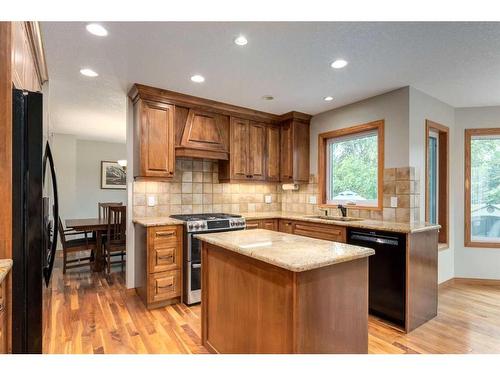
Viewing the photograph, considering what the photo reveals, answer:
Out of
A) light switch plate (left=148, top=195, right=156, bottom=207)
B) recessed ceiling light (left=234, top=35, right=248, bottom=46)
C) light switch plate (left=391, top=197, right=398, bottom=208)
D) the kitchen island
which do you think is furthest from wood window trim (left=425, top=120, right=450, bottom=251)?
light switch plate (left=148, top=195, right=156, bottom=207)

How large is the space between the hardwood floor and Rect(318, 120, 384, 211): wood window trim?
1.30 metres

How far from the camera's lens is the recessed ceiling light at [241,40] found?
202cm

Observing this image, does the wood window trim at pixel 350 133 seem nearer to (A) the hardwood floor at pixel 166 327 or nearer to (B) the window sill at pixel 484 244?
(A) the hardwood floor at pixel 166 327

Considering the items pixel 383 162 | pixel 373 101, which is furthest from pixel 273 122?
pixel 383 162

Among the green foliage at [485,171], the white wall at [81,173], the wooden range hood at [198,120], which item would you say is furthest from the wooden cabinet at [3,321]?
the green foliage at [485,171]

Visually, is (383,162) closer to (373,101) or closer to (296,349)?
(373,101)

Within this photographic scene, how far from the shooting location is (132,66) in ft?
8.25

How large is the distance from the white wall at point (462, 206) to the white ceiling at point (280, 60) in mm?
191

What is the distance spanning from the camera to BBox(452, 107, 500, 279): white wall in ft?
12.0

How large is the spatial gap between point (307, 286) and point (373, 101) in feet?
8.82

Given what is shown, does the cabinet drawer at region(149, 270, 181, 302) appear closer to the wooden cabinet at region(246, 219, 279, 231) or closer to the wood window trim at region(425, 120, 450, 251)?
the wooden cabinet at region(246, 219, 279, 231)

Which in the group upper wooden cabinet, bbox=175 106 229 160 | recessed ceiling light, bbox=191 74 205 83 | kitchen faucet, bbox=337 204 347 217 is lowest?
kitchen faucet, bbox=337 204 347 217

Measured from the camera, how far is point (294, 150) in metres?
4.04
